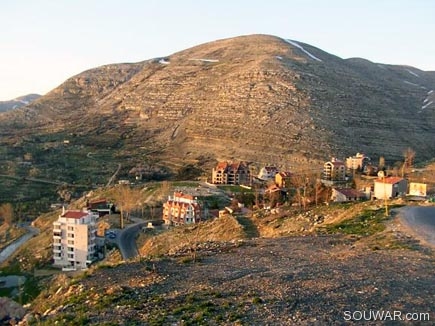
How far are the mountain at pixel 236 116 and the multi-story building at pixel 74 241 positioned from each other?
1046 inches

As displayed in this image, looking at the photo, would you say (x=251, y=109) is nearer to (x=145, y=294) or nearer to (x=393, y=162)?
(x=393, y=162)

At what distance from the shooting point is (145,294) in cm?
998

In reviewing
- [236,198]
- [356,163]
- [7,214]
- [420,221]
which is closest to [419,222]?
[420,221]

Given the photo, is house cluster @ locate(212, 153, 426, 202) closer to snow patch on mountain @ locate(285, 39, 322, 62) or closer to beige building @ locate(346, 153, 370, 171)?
beige building @ locate(346, 153, 370, 171)

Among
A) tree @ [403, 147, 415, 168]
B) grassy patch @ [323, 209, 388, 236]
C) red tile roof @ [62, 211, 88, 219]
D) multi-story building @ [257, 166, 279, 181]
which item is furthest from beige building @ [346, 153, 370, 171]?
grassy patch @ [323, 209, 388, 236]

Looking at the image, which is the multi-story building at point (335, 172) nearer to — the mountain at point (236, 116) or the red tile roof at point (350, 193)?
the mountain at point (236, 116)

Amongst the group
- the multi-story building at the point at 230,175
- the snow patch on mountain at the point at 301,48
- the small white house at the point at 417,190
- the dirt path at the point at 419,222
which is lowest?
the multi-story building at the point at 230,175

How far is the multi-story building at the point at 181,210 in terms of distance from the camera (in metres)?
36.0

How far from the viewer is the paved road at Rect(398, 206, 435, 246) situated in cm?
1468

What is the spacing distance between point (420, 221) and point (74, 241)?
812 inches

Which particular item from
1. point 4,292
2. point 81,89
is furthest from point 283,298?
point 81,89

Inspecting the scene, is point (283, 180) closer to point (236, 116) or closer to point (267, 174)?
point (267, 174)

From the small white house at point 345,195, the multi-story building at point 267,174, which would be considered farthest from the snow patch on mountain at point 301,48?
the small white house at point 345,195

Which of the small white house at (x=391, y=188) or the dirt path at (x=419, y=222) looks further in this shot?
the small white house at (x=391, y=188)
